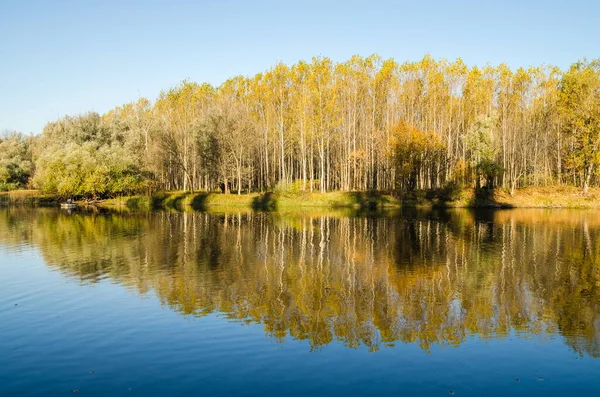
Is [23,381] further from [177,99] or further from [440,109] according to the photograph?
[177,99]

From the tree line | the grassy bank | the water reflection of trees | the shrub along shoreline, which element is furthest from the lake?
the grassy bank

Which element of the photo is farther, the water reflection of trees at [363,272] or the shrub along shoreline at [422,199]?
the shrub along shoreline at [422,199]

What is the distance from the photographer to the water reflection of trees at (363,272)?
18281 millimetres

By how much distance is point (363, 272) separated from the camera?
27250mm

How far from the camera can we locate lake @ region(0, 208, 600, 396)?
13.5 meters

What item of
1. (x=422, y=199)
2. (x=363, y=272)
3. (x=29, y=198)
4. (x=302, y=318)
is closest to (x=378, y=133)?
(x=422, y=199)

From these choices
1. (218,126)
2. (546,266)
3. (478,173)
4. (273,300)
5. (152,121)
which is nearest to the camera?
(273,300)

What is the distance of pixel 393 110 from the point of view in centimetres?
8456

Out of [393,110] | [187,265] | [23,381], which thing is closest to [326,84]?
[393,110]

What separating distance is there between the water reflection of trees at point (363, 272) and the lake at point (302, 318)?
0.12 meters

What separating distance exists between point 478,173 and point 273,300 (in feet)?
215

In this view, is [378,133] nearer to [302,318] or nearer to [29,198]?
[302,318]

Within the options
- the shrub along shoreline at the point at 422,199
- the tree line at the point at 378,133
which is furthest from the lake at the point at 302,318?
the tree line at the point at 378,133

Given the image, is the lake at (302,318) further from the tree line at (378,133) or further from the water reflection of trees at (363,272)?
the tree line at (378,133)
